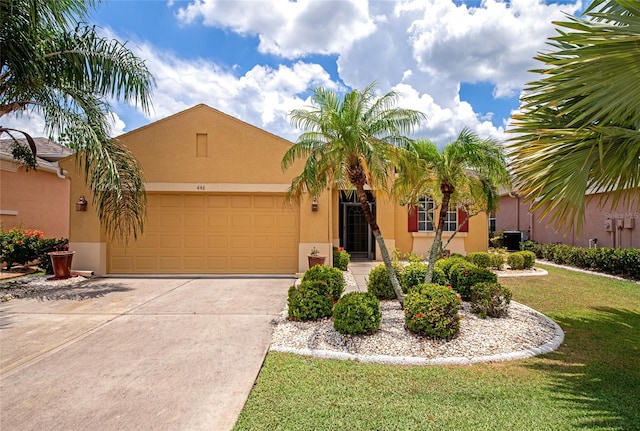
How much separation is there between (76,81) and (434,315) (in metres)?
9.43

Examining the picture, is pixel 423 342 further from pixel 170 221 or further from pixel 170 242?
pixel 170 221

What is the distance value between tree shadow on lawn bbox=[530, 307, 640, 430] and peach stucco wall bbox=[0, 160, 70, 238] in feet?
54.0

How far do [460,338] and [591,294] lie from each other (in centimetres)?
591

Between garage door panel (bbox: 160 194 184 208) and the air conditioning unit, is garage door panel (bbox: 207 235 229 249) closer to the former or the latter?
garage door panel (bbox: 160 194 184 208)

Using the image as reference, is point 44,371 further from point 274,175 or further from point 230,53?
point 230,53

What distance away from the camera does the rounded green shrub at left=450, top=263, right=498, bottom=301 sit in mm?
7148

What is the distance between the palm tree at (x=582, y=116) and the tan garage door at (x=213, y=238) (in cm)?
737

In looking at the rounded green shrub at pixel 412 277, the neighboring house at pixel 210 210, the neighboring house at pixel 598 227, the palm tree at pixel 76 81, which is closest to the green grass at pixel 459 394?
the rounded green shrub at pixel 412 277

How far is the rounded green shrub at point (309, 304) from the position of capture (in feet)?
19.6

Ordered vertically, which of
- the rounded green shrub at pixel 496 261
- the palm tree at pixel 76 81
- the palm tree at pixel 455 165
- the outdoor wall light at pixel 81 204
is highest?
the palm tree at pixel 76 81

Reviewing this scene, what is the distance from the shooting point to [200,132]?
10.9 m

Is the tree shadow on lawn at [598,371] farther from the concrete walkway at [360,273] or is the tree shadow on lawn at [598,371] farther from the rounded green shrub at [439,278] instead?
the concrete walkway at [360,273]

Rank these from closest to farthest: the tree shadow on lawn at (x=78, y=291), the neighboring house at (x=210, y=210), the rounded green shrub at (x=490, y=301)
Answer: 1. the rounded green shrub at (x=490, y=301)
2. the tree shadow on lawn at (x=78, y=291)
3. the neighboring house at (x=210, y=210)

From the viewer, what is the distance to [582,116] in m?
3.38
